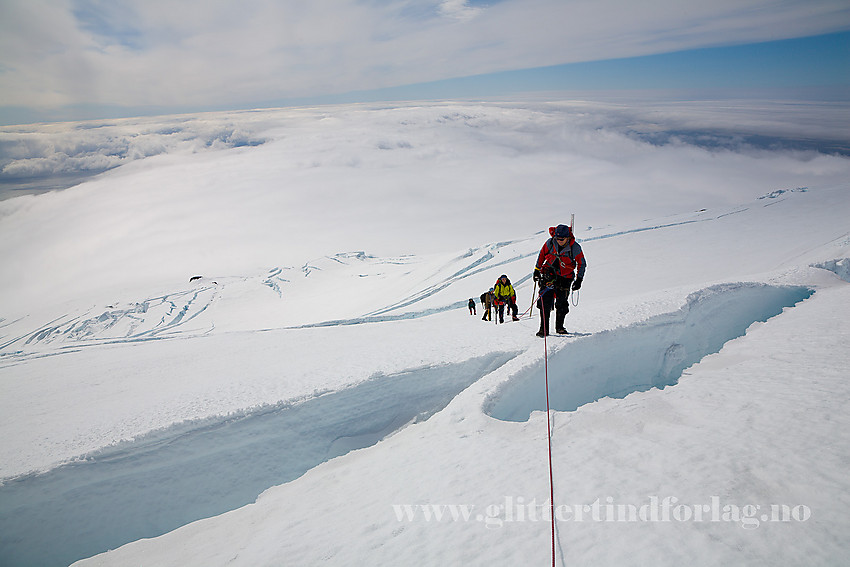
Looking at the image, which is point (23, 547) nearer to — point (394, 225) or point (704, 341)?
point (704, 341)

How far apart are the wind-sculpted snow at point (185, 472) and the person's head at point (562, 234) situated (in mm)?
2962

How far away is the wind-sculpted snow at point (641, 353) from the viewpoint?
553 centimetres

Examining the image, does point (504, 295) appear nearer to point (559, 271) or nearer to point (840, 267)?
point (559, 271)

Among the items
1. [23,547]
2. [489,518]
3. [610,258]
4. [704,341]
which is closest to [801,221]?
[610,258]

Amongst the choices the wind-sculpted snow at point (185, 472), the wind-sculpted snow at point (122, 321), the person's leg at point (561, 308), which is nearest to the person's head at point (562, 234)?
the person's leg at point (561, 308)

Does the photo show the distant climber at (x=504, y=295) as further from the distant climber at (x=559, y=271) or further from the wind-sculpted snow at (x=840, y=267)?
the wind-sculpted snow at (x=840, y=267)

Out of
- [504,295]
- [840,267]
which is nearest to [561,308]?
[504,295]

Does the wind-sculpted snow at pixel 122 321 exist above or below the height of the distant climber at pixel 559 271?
below

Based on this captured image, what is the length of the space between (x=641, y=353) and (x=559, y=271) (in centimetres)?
181

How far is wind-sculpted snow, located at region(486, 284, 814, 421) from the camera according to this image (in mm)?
5531

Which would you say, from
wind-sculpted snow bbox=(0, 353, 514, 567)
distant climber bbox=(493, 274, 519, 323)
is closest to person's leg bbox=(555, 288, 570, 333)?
wind-sculpted snow bbox=(0, 353, 514, 567)

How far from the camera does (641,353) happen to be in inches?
262

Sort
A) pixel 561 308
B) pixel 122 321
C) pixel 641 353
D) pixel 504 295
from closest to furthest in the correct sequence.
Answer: pixel 641 353, pixel 561 308, pixel 504 295, pixel 122 321

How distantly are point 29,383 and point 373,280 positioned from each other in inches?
770
